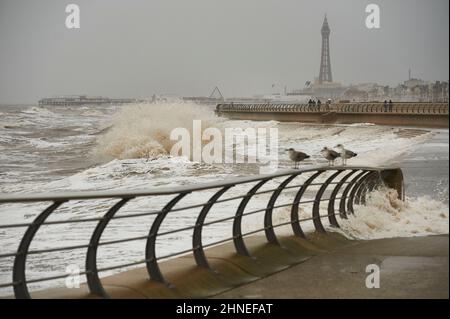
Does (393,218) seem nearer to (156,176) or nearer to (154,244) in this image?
(154,244)

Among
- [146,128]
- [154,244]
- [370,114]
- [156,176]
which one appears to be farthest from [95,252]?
[370,114]

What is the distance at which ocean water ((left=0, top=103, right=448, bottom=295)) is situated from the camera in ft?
27.6

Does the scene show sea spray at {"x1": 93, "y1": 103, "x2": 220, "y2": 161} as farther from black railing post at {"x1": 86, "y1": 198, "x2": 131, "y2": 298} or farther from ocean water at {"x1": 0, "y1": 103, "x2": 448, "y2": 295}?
black railing post at {"x1": 86, "y1": 198, "x2": 131, "y2": 298}

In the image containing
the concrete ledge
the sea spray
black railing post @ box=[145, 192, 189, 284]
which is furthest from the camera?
the sea spray

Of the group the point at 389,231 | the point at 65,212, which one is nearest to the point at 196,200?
the point at 65,212

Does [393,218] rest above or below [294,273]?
below

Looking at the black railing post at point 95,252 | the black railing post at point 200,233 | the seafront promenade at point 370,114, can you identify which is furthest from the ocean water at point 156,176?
the black railing post at point 95,252

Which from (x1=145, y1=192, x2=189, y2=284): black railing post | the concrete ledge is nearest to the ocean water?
the concrete ledge

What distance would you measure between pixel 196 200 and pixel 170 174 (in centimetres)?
995

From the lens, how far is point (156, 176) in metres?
24.0

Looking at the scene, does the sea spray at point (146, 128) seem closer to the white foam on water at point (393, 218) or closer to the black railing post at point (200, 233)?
the white foam on water at point (393, 218)

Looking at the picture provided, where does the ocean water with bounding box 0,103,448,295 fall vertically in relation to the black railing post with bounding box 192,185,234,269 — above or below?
below

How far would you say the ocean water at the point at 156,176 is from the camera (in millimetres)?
8422
